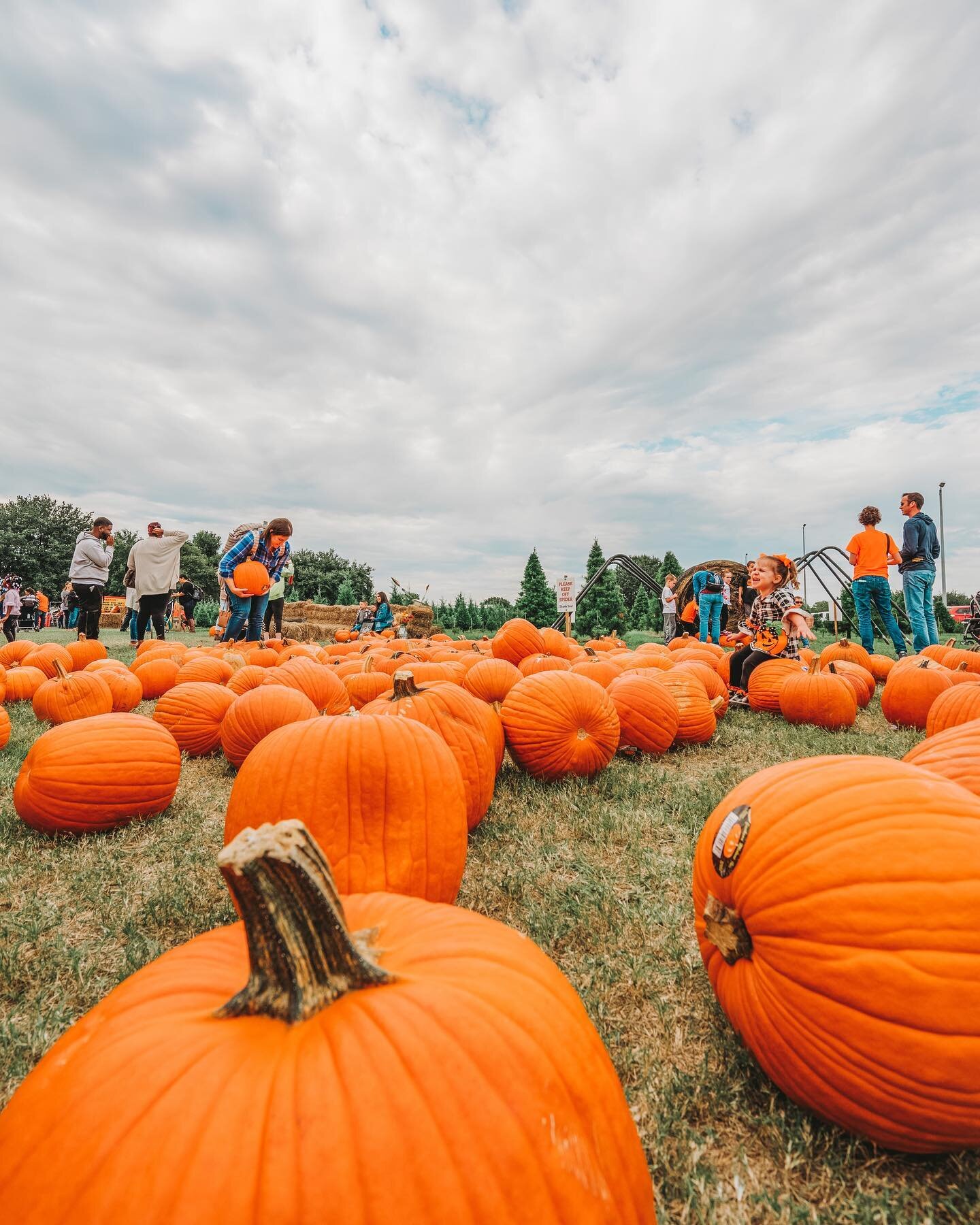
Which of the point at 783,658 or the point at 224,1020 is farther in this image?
the point at 783,658

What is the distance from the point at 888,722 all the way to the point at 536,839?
4.27 meters

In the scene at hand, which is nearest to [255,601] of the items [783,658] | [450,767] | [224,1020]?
[783,658]

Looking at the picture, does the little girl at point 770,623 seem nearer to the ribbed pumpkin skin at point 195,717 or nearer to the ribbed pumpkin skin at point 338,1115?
the ribbed pumpkin skin at point 195,717

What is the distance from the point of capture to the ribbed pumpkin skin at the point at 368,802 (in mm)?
1854

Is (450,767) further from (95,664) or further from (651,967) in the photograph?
(95,664)

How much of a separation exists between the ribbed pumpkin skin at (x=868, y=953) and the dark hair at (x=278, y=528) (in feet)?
27.9

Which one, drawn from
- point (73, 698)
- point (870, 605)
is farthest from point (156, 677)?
point (870, 605)

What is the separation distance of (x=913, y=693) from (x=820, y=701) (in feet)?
2.66

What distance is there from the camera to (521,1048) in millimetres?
919

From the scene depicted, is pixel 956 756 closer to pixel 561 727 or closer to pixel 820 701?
pixel 561 727

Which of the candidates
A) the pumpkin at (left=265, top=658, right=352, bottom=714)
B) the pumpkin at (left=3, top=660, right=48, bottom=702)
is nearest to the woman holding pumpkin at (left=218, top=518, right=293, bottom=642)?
the pumpkin at (left=3, top=660, right=48, bottom=702)

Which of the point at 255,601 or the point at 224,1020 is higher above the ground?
the point at 255,601

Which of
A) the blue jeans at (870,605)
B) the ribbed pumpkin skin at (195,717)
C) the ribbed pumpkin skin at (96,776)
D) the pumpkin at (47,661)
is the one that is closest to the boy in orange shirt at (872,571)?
the blue jeans at (870,605)

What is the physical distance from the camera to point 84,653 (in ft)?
25.3
